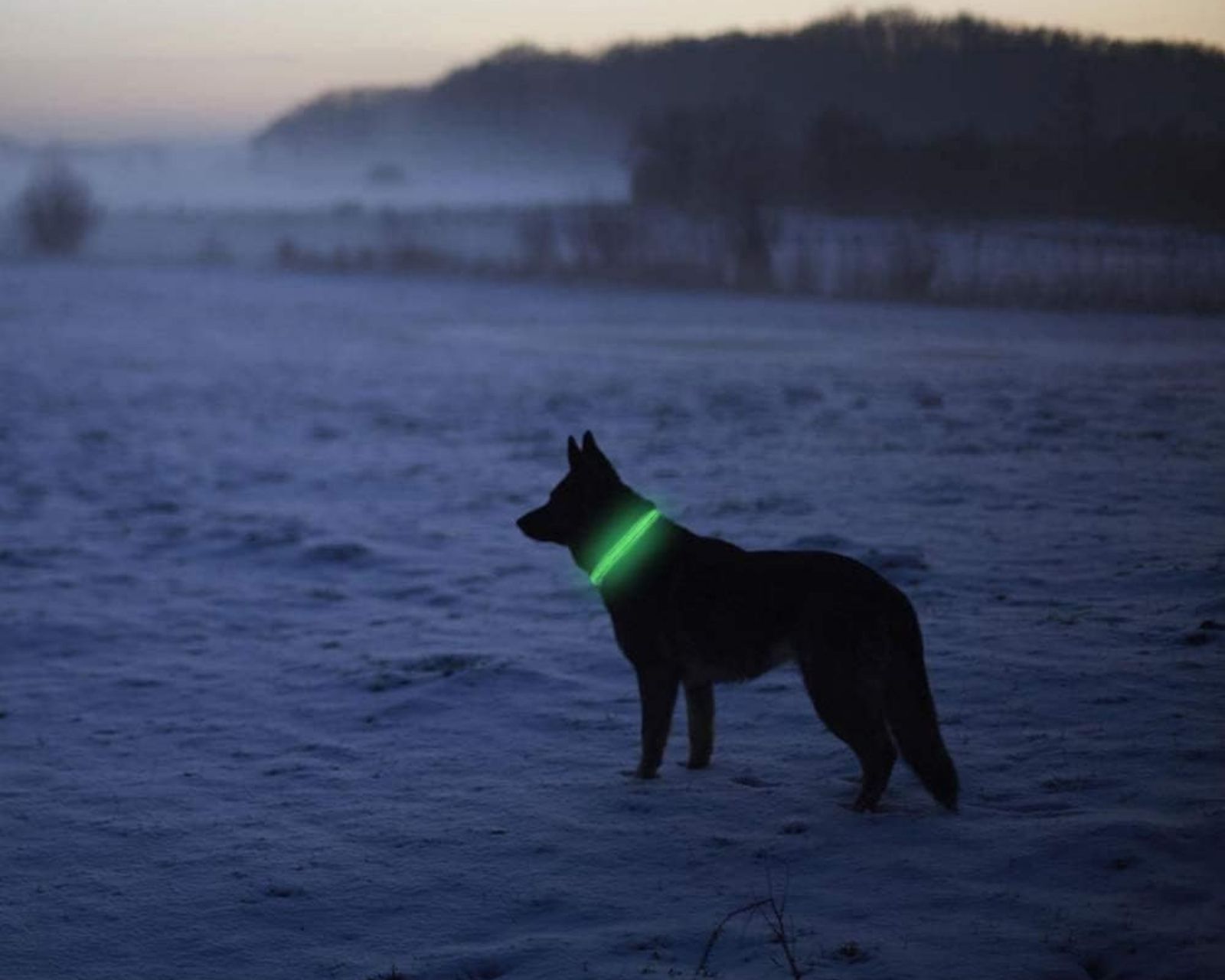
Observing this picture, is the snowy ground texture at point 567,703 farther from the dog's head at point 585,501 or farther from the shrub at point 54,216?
the shrub at point 54,216

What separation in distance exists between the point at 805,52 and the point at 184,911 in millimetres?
39005

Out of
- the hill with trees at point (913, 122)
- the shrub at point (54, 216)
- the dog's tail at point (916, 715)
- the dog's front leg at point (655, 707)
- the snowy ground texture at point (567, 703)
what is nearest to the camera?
the snowy ground texture at point (567, 703)

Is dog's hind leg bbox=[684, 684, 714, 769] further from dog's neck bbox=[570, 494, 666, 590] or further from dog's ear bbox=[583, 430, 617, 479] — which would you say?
dog's ear bbox=[583, 430, 617, 479]

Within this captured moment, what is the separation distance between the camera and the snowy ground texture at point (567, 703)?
3719mm

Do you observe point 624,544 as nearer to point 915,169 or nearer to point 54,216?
point 915,169

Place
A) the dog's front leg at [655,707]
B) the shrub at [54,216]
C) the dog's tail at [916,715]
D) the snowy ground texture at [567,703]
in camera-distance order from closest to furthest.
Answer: the snowy ground texture at [567,703] → the dog's tail at [916,715] → the dog's front leg at [655,707] → the shrub at [54,216]

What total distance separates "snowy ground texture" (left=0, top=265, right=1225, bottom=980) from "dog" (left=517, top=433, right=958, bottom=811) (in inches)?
11.2

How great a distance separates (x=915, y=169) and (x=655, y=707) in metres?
22.7

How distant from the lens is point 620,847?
432 centimetres

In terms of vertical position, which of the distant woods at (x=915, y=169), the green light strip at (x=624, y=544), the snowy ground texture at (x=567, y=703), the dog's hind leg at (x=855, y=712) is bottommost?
the snowy ground texture at (x=567, y=703)

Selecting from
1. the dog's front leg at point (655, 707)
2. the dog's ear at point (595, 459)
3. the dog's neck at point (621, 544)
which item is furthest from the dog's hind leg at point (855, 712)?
the dog's ear at point (595, 459)

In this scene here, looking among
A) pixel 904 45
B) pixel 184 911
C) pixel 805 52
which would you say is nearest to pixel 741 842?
pixel 184 911

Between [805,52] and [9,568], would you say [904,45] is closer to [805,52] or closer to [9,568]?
[805,52]

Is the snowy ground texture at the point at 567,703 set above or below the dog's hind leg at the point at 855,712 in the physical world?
below
